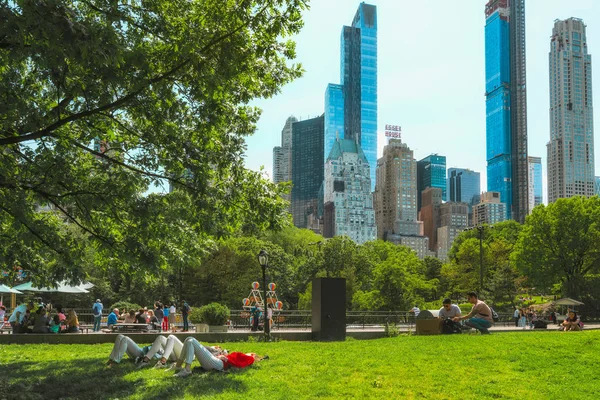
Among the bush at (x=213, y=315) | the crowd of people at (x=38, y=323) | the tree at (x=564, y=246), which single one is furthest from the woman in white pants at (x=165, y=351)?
the tree at (x=564, y=246)

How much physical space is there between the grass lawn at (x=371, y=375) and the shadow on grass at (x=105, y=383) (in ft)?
0.05

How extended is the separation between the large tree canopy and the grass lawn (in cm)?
236

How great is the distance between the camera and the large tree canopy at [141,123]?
894 cm

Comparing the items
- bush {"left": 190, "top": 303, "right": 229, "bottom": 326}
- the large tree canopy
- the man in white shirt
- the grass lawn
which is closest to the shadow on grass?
the grass lawn

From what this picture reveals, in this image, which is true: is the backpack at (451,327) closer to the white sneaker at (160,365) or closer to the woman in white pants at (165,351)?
the woman in white pants at (165,351)

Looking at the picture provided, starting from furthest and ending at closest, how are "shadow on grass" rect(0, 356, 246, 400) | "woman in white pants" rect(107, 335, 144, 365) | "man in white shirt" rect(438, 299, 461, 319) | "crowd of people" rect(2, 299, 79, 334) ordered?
1. "crowd of people" rect(2, 299, 79, 334)
2. "man in white shirt" rect(438, 299, 461, 319)
3. "woman in white pants" rect(107, 335, 144, 365)
4. "shadow on grass" rect(0, 356, 246, 400)

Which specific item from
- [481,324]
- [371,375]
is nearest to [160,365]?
[371,375]

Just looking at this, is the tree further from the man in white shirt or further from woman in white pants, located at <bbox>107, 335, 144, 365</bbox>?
woman in white pants, located at <bbox>107, 335, 144, 365</bbox>

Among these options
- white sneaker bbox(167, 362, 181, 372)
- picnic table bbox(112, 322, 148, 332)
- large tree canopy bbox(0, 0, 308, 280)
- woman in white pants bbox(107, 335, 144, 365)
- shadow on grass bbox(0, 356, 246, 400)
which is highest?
large tree canopy bbox(0, 0, 308, 280)

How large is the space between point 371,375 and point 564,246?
48998 mm

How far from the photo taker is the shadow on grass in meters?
8.91

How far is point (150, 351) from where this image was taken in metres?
11.4

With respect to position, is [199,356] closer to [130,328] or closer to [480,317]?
[480,317]

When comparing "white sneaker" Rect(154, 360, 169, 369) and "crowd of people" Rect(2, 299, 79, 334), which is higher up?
"white sneaker" Rect(154, 360, 169, 369)
